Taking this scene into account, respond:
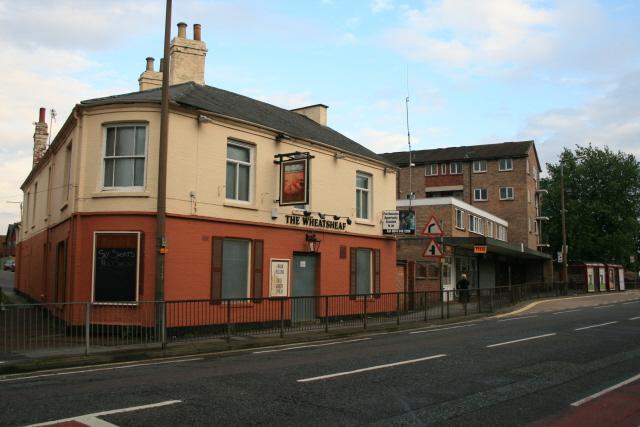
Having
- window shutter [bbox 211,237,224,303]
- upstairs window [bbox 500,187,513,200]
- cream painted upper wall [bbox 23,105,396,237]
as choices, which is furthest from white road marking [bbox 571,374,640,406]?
upstairs window [bbox 500,187,513,200]

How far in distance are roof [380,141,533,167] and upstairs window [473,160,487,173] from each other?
548 millimetres

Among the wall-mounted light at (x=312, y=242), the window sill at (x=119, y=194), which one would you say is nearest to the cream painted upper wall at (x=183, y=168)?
the window sill at (x=119, y=194)

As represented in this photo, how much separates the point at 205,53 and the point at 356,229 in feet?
29.0

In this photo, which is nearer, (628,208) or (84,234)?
(84,234)

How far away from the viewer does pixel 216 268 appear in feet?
55.8

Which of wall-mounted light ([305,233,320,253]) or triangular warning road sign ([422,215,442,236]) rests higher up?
triangular warning road sign ([422,215,442,236])

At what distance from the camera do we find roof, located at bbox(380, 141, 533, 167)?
54.6m

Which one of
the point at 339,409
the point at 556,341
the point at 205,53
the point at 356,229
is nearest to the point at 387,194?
the point at 356,229

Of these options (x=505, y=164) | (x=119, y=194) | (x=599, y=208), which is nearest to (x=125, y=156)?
(x=119, y=194)

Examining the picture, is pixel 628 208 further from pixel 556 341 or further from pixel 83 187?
pixel 83 187

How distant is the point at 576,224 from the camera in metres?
66.6

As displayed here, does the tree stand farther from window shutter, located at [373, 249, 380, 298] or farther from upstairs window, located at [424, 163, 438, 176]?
window shutter, located at [373, 249, 380, 298]

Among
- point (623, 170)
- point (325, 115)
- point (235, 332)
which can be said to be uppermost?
Answer: point (623, 170)

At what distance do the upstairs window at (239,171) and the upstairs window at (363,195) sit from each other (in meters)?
5.87
